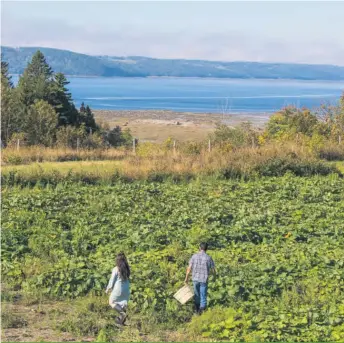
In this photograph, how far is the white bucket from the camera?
11773 millimetres

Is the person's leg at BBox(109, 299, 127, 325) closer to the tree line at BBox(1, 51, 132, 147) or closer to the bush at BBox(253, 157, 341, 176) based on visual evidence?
the bush at BBox(253, 157, 341, 176)

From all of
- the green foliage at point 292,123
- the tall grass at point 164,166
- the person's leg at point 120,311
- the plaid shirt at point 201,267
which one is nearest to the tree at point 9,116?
the tall grass at point 164,166

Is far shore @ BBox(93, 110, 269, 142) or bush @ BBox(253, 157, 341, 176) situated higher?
bush @ BBox(253, 157, 341, 176)

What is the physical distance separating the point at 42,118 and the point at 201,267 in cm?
3316

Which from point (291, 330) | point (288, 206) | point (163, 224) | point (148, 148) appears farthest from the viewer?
point (148, 148)

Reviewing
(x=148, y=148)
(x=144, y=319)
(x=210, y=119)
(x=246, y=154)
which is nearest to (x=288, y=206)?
(x=246, y=154)

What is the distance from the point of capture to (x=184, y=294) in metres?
11.8

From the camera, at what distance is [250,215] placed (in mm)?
18891

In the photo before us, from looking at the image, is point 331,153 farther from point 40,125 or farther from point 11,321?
point 11,321

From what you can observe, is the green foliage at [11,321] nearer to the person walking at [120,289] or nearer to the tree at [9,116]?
the person walking at [120,289]

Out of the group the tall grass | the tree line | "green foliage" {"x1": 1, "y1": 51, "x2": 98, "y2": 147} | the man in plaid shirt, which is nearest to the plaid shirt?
the man in plaid shirt

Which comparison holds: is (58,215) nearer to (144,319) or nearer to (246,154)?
(144,319)

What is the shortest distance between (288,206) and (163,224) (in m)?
4.83

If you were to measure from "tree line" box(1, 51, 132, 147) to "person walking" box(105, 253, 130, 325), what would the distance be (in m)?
24.2
